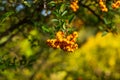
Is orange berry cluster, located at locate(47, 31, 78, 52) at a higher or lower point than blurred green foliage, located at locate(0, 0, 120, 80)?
higher

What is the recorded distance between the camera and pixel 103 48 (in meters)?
22.8

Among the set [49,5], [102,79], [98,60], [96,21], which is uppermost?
[49,5]

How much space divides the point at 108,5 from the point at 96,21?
228 centimetres

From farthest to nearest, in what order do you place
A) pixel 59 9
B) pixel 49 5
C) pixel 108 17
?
pixel 108 17 < pixel 49 5 < pixel 59 9

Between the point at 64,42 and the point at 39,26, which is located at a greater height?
the point at 64,42

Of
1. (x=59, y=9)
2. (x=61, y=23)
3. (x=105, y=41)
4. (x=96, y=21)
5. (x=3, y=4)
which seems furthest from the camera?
(x=105, y=41)

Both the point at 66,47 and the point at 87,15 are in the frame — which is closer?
the point at 66,47

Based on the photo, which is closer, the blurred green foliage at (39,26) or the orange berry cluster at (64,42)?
the orange berry cluster at (64,42)

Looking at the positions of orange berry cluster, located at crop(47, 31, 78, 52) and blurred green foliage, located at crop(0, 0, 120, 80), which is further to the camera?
blurred green foliage, located at crop(0, 0, 120, 80)

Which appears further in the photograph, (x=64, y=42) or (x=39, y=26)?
(x=39, y=26)

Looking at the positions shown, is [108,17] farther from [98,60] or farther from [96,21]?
[98,60]

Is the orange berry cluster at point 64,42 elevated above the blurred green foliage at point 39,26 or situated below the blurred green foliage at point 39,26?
above

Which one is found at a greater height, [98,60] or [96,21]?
[96,21]

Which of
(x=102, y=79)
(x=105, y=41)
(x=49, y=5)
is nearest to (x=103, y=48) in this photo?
(x=105, y=41)
